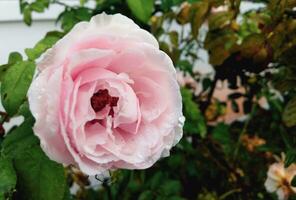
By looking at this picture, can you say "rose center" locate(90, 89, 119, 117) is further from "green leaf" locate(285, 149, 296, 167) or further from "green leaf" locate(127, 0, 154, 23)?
"green leaf" locate(285, 149, 296, 167)

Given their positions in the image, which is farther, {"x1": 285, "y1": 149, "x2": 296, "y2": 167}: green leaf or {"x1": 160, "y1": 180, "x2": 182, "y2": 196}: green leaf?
{"x1": 160, "y1": 180, "x2": 182, "y2": 196}: green leaf

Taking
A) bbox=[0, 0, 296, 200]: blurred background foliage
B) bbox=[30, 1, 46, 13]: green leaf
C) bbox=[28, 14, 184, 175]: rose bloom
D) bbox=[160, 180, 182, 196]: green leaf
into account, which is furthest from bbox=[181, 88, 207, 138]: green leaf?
bbox=[28, 14, 184, 175]: rose bloom

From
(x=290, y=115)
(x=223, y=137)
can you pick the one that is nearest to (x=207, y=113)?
(x=223, y=137)

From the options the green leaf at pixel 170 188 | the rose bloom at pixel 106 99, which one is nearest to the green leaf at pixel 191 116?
the green leaf at pixel 170 188

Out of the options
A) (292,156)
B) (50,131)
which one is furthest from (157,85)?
(292,156)

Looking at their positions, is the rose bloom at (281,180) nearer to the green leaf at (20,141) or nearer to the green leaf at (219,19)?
the green leaf at (219,19)

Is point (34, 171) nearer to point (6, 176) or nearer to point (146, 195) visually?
point (6, 176)

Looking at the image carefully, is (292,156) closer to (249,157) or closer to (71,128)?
(71,128)
